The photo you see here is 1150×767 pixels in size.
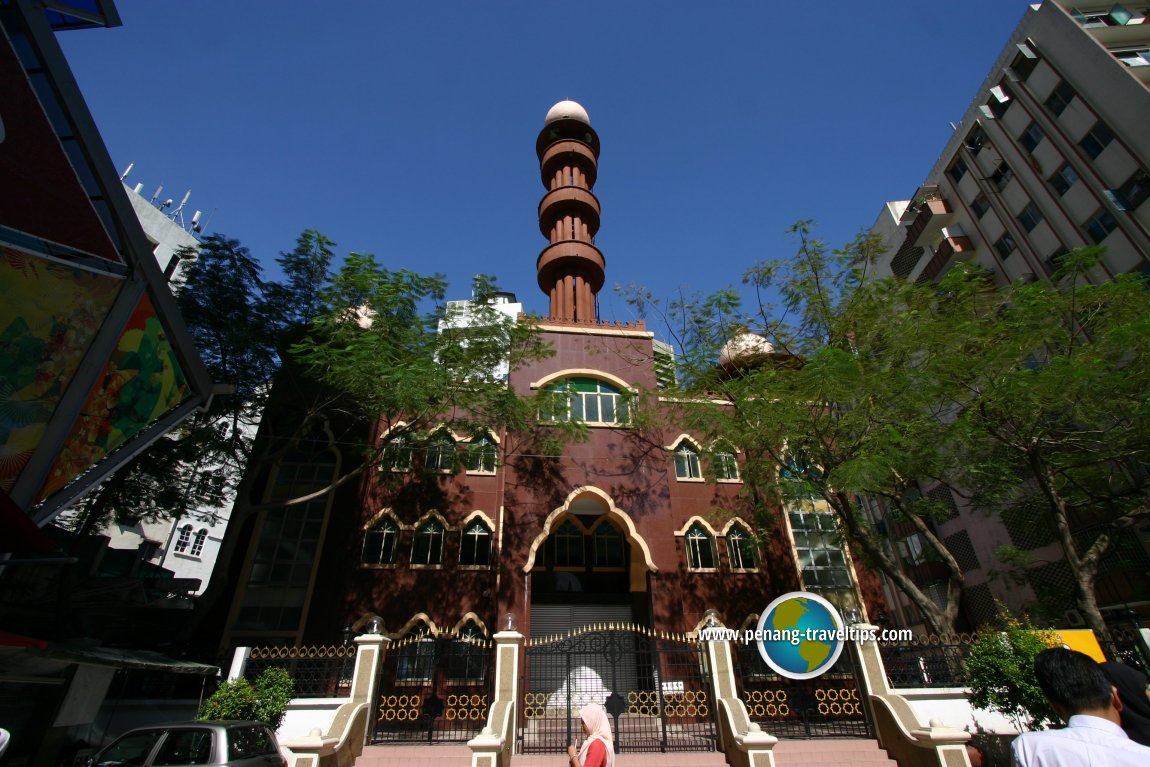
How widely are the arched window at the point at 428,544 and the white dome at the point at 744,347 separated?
32.1 feet

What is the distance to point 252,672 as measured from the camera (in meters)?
10.4

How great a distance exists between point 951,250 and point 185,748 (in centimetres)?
3064

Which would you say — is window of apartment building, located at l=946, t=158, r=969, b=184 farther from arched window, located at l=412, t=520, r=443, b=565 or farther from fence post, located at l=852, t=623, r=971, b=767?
arched window, located at l=412, t=520, r=443, b=565

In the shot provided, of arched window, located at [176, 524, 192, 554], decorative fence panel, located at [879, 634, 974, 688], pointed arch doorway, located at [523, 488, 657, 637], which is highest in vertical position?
arched window, located at [176, 524, 192, 554]

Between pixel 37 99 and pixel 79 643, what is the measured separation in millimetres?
9302

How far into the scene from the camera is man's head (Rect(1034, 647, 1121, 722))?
8.80 feet

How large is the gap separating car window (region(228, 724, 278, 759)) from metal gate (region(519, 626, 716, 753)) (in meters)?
4.30

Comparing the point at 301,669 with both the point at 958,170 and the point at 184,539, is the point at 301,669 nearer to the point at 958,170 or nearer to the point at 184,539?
the point at 184,539

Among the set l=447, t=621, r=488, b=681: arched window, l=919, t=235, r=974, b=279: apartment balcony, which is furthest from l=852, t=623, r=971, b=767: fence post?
l=919, t=235, r=974, b=279: apartment balcony

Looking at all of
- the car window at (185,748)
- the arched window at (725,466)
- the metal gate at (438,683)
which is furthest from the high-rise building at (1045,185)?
the car window at (185,748)

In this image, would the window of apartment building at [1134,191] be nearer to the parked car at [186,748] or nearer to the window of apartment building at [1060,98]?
the window of apartment building at [1060,98]

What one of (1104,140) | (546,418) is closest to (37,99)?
(546,418)

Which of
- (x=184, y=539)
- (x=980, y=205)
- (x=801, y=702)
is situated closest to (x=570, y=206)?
(x=980, y=205)

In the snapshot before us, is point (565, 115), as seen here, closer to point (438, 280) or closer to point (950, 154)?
point (438, 280)
